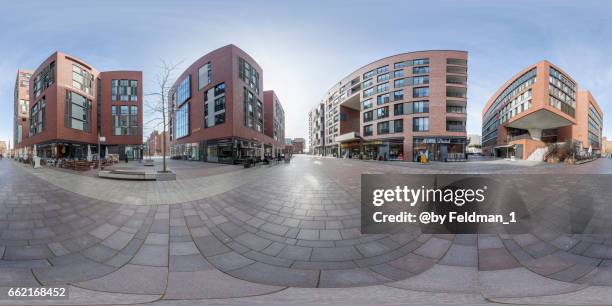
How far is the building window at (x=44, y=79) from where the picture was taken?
29.3 metres

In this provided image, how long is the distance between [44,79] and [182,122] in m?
17.6

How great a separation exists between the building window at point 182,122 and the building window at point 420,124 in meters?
30.0

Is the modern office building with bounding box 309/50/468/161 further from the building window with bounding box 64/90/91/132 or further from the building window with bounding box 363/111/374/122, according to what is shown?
the building window with bounding box 64/90/91/132

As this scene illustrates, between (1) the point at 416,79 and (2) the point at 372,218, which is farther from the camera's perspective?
(1) the point at 416,79

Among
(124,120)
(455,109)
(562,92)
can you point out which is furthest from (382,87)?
(124,120)

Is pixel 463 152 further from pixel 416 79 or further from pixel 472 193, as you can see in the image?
pixel 472 193

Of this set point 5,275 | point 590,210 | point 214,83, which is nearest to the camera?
point 5,275

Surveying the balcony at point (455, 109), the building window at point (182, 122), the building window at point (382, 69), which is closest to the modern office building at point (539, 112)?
the balcony at point (455, 109)

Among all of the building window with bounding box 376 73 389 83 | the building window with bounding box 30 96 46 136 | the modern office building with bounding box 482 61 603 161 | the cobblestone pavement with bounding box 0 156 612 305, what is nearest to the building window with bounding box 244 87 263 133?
the building window with bounding box 376 73 389 83

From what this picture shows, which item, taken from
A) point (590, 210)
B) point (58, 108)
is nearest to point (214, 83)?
point (58, 108)

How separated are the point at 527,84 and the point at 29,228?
52028 millimetres

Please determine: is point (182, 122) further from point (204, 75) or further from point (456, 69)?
point (456, 69)

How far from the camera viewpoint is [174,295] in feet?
7.43

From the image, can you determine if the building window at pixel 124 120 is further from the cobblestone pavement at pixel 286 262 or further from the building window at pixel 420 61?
the building window at pixel 420 61
